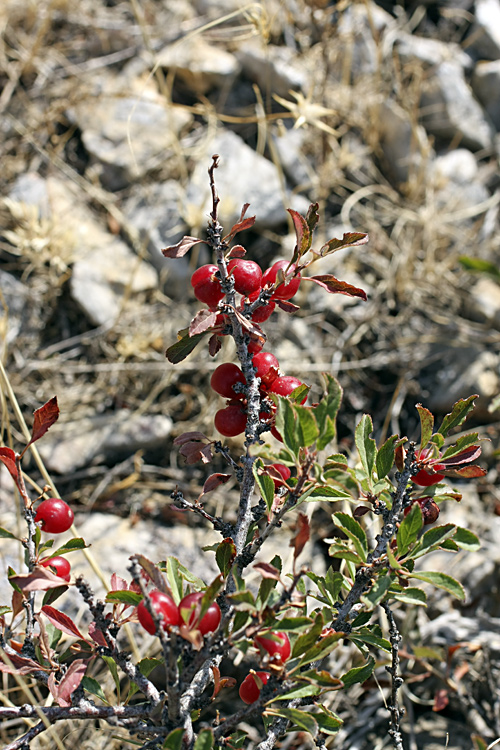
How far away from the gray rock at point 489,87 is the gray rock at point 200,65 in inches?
63.4

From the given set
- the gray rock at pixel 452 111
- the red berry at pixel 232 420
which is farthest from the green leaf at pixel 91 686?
the gray rock at pixel 452 111

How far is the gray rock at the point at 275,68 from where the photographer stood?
3.37 meters

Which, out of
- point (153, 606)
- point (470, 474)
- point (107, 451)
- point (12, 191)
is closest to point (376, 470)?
point (470, 474)

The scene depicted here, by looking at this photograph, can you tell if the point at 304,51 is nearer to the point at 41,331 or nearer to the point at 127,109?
the point at 127,109

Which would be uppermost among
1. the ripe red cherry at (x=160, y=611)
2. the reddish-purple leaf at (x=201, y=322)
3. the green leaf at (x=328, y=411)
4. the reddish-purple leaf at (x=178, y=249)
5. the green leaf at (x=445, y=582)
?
the reddish-purple leaf at (x=178, y=249)

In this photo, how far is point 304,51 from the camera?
343cm

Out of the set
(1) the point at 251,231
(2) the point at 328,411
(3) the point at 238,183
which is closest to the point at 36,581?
(2) the point at 328,411

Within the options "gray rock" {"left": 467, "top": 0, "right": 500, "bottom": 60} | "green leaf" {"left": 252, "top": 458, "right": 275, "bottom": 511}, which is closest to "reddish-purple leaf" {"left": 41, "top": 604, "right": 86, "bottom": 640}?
"green leaf" {"left": 252, "top": 458, "right": 275, "bottom": 511}

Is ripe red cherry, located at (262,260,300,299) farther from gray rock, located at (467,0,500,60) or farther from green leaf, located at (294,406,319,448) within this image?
gray rock, located at (467,0,500,60)

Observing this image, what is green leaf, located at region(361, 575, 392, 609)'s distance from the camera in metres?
0.89

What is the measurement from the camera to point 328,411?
2.86 feet

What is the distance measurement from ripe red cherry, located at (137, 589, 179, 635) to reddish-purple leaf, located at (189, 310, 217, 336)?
0.41 metres

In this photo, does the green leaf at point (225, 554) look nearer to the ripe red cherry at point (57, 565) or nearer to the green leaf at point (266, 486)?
the green leaf at point (266, 486)

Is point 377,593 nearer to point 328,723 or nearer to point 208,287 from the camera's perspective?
point 328,723
